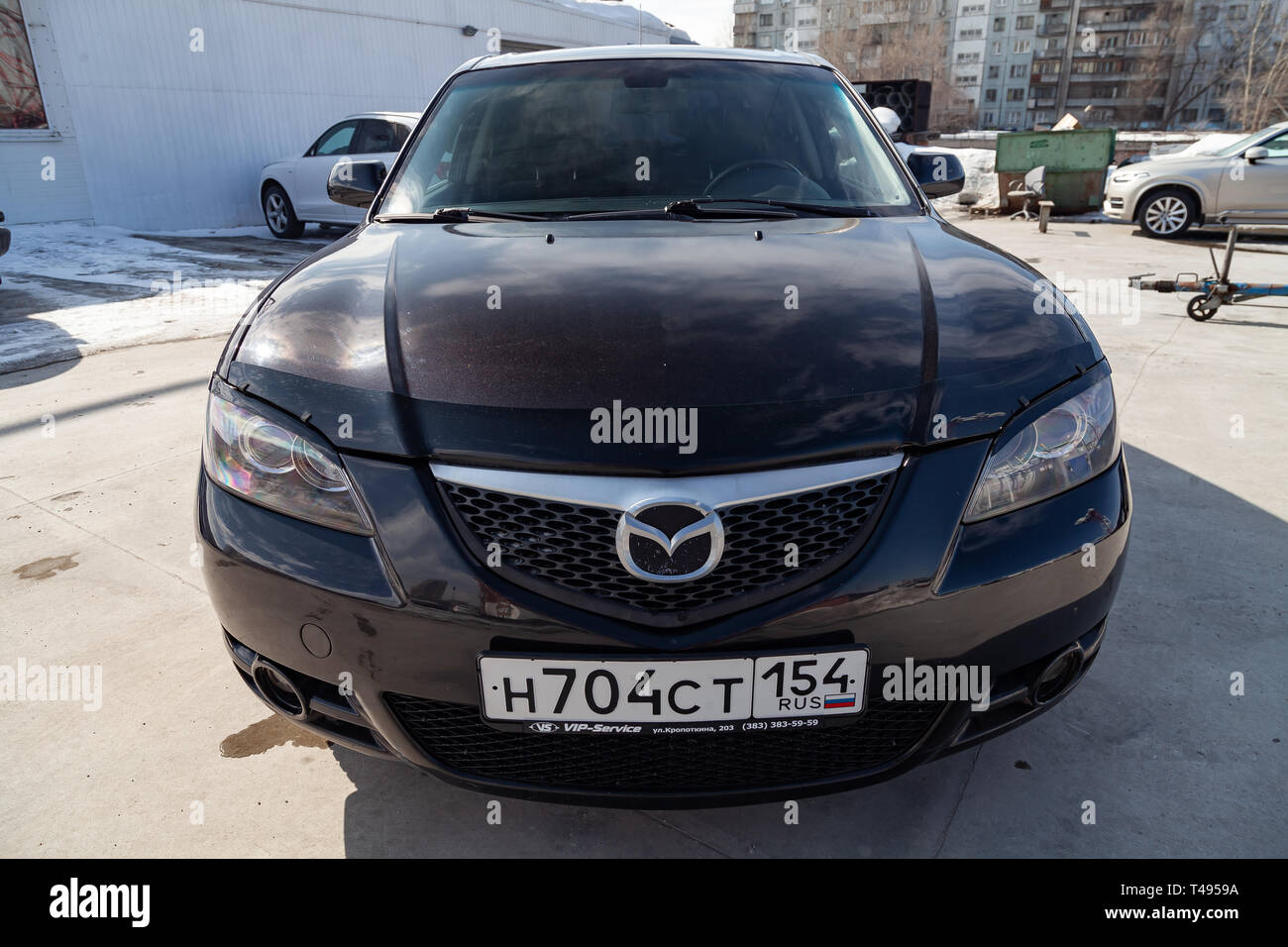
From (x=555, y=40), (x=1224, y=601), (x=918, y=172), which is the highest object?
(x=555, y=40)

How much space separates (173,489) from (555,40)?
21.0 metres

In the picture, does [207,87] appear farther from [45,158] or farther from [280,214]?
[280,214]

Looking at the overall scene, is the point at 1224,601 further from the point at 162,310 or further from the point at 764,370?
the point at 162,310

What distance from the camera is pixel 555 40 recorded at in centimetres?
2120

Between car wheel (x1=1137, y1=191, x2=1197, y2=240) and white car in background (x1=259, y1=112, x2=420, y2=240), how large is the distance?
9443 mm

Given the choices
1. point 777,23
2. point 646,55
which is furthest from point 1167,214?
point 777,23

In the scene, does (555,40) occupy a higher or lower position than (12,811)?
higher

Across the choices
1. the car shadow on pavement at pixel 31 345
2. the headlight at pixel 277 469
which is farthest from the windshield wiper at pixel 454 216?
the car shadow on pavement at pixel 31 345

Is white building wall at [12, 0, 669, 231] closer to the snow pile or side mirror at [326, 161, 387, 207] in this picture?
side mirror at [326, 161, 387, 207]

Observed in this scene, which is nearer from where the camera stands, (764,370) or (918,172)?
(764,370)

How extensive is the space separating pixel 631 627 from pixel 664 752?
0.23 m

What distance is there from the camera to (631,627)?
1269 millimetres

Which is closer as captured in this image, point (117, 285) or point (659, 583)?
point (659, 583)
